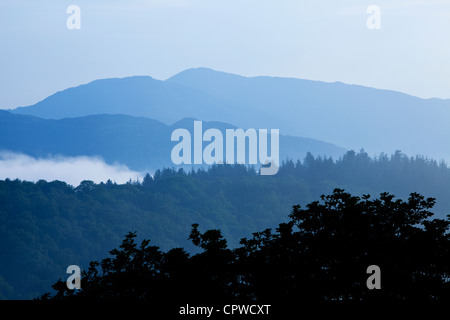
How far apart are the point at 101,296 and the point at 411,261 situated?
8.60 m

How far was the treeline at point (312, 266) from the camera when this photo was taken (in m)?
16.7

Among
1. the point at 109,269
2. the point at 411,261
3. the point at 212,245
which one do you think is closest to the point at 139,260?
the point at 109,269

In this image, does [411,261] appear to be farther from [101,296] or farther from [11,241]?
[11,241]

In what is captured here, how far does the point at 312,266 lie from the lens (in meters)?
17.5

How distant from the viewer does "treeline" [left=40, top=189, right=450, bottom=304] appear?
54.7ft

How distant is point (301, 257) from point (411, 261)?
3.02 metres
